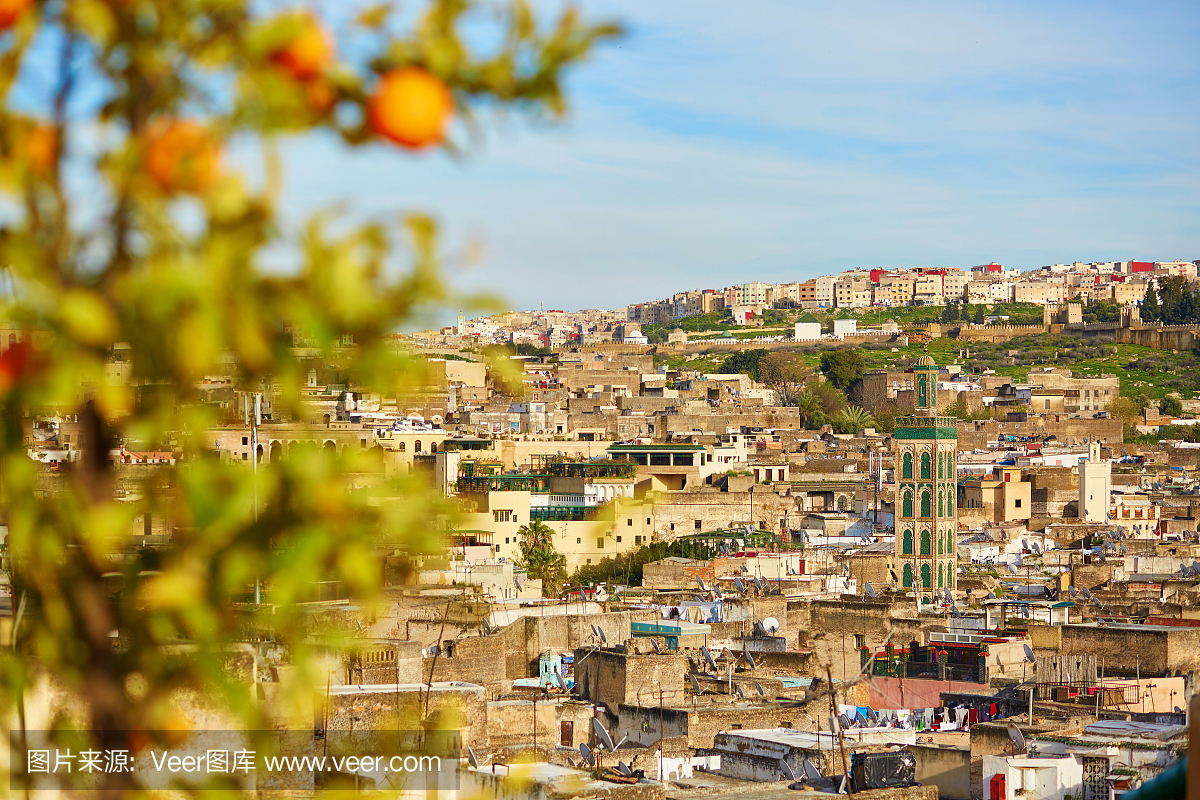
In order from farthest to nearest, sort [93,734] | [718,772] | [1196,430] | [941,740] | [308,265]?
1. [1196,430]
2. [941,740]
3. [718,772]
4. [93,734]
5. [308,265]

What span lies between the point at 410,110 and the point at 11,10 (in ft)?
1.01

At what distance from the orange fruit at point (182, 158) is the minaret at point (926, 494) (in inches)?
1045

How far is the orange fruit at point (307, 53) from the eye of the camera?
1.19 metres

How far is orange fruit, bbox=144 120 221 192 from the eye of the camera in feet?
3.81

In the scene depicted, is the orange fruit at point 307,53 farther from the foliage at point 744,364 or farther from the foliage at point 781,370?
the foliage at point 744,364

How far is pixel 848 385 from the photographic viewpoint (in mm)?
68438

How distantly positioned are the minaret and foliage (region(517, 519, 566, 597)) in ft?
19.9

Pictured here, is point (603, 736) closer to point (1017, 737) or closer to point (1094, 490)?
point (1017, 737)

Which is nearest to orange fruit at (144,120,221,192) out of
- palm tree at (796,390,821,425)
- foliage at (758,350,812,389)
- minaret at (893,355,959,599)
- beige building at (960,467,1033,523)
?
minaret at (893,355,959,599)

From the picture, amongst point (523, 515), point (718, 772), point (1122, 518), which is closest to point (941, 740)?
point (718, 772)

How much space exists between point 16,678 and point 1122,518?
125 ft

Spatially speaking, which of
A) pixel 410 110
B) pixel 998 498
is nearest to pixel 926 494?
pixel 998 498

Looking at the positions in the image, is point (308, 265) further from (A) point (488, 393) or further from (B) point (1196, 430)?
(B) point (1196, 430)

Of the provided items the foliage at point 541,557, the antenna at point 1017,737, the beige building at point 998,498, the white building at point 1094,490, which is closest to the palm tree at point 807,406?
the beige building at point 998,498
